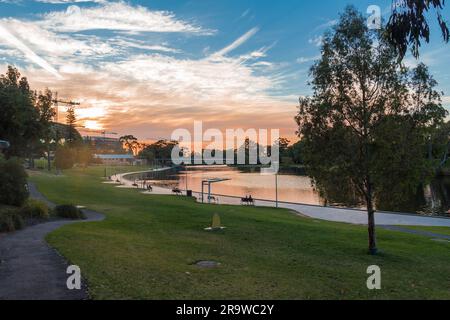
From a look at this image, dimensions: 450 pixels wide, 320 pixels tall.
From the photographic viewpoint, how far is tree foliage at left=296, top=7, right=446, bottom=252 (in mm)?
13188

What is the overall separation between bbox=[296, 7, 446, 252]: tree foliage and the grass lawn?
2655mm

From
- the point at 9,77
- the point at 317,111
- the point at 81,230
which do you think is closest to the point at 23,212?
the point at 81,230

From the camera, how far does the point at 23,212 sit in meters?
18.4

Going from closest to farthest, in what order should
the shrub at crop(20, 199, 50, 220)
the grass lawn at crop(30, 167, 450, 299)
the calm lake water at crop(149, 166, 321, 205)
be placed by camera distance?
the grass lawn at crop(30, 167, 450, 299) → the shrub at crop(20, 199, 50, 220) → the calm lake water at crop(149, 166, 321, 205)

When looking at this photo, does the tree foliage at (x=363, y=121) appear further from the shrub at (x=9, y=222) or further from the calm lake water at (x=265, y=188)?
the calm lake water at (x=265, y=188)

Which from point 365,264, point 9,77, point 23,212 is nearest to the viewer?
point 365,264

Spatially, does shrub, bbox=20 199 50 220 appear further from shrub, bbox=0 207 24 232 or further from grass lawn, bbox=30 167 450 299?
grass lawn, bbox=30 167 450 299

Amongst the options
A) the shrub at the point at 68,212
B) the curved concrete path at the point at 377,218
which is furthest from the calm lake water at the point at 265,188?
the shrub at the point at 68,212

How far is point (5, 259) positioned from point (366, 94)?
42.5ft

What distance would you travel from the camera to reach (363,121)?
1368 centimetres

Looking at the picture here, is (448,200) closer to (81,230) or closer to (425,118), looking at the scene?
(425,118)

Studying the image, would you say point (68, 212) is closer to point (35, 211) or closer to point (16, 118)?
point (35, 211)

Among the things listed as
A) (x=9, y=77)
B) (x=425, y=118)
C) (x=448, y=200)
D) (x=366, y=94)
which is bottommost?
(x=448, y=200)

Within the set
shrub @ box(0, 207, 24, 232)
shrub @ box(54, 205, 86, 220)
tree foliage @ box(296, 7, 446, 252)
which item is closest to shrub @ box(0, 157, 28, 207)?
shrub @ box(54, 205, 86, 220)
